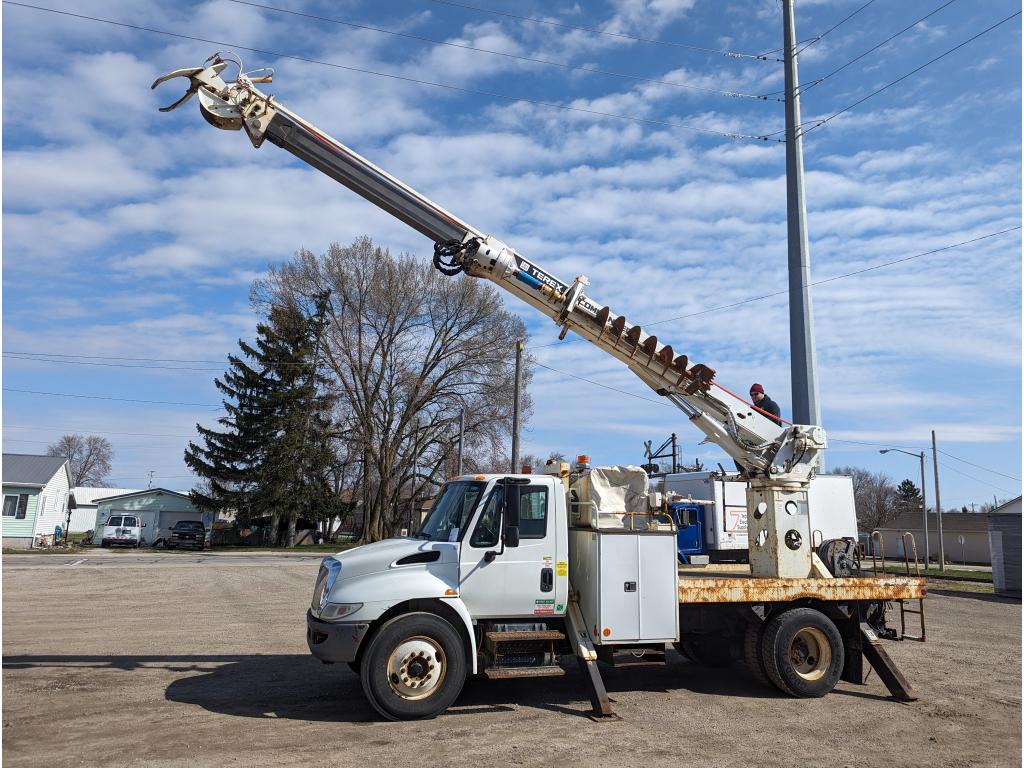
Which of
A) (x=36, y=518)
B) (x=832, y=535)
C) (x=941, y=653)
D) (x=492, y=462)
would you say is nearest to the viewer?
(x=941, y=653)

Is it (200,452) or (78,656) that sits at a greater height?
(200,452)

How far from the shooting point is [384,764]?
6309mm

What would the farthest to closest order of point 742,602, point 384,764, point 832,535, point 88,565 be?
point 88,565 → point 832,535 → point 742,602 → point 384,764

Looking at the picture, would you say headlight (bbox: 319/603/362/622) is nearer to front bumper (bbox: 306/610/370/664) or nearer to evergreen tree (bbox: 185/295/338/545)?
front bumper (bbox: 306/610/370/664)

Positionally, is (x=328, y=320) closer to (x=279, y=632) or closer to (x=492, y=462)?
(x=492, y=462)

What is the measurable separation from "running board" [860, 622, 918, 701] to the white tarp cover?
10.5 ft

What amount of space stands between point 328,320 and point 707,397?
37010mm

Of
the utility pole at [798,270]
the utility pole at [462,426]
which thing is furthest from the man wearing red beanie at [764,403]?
the utility pole at [462,426]

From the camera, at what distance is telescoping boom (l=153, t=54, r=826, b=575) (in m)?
9.06

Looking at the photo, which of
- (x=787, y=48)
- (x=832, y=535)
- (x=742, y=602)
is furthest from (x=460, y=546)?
(x=832, y=535)

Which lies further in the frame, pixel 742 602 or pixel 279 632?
pixel 279 632

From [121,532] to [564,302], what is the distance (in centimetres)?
4128

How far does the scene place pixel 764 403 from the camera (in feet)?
34.6

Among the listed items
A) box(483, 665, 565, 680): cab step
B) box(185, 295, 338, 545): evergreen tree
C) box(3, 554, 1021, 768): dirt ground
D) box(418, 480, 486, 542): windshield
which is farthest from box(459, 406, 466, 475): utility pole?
box(483, 665, 565, 680): cab step
